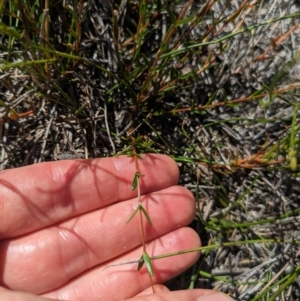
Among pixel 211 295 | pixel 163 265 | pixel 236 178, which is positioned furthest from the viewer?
pixel 236 178

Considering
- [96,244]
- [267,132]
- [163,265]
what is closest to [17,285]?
[96,244]

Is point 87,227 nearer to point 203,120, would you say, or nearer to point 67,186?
point 67,186

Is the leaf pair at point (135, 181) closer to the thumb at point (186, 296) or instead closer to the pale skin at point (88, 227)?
the pale skin at point (88, 227)

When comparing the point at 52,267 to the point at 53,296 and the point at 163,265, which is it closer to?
the point at 53,296

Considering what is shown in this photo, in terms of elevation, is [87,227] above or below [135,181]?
below

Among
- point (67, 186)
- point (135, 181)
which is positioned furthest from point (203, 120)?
point (67, 186)

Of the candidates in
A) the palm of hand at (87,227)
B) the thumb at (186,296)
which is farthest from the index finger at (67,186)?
the thumb at (186,296)

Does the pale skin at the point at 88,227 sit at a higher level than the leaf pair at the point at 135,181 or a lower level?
lower
